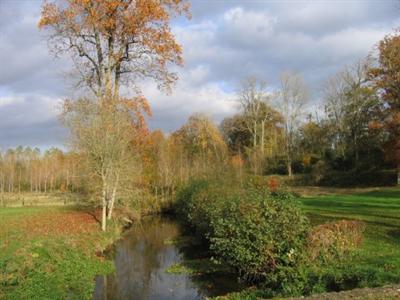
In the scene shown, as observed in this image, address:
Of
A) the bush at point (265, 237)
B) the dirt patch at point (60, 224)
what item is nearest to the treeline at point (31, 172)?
the dirt patch at point (60, 224)

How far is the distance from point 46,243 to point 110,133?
31.0ft

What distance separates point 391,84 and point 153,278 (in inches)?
1460

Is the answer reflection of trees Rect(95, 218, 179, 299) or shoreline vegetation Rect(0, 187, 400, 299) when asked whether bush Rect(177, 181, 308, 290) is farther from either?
reflection of trees Rect(95, 218, 179, 299)

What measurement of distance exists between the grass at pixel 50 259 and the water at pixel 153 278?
30.4 inches

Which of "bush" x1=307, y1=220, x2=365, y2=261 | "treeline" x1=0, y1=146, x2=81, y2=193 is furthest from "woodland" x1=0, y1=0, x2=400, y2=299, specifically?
"treeline" x1=0, y1=146, x2=81, y2=193

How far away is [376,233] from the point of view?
784 inches

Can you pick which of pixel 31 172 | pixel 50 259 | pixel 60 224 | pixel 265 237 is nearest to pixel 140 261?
pixel 50 259

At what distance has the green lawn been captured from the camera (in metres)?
12.8

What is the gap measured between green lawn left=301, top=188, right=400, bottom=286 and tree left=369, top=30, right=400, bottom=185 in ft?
47.7

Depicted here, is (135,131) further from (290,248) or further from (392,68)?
(392,68)

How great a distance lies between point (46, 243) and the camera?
19.4 meters

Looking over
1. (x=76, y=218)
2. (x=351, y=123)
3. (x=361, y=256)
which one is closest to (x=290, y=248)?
(x=361, y=256)

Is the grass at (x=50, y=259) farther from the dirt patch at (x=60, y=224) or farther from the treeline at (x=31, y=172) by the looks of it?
the treeline at (x=31, y=172)

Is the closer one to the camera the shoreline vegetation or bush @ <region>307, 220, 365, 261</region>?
the shoreline vegetation
